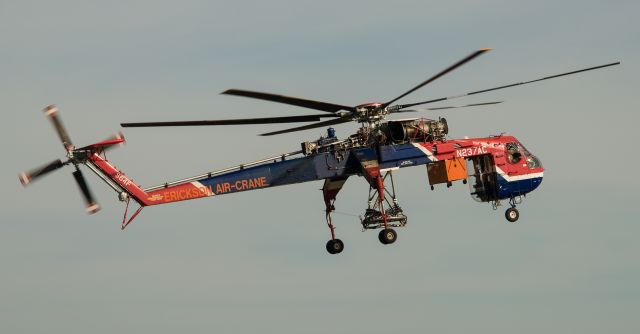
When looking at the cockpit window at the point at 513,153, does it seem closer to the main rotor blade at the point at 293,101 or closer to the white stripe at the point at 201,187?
the main rotor blade at the point at 293,101

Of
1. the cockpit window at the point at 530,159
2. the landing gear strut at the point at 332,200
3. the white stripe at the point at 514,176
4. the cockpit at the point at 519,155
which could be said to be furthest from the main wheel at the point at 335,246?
the cockpit window at the point at 530,159

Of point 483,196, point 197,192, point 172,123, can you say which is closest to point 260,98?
point 172,123

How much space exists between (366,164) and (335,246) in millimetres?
4233

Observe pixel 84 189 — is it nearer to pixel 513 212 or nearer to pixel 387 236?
pixel 387 236

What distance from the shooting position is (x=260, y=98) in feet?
125

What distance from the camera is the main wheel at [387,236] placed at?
47531 mm

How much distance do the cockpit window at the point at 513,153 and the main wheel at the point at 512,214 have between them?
7.50 ft

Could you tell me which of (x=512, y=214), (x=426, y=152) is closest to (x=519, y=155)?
(x=512, y=214)

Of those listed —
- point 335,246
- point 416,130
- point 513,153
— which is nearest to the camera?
point 416,130

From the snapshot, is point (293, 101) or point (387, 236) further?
point (387, 236)

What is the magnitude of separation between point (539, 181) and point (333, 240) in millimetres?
10708

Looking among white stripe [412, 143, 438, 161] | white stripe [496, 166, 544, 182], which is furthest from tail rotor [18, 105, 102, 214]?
white stripe [496, 166, 544, 182]

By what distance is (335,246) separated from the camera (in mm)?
49250

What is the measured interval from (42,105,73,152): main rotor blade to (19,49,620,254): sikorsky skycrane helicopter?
0.04m
